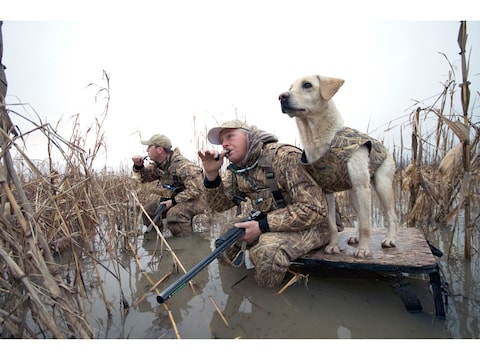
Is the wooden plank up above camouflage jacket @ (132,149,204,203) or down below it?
below

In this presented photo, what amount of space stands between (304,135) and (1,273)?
2321 millimetres

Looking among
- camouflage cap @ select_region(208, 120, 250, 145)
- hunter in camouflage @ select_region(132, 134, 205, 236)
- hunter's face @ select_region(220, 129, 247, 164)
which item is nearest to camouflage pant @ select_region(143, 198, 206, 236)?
hunter in camouflage @ select_region(132, 134, 205, 236)

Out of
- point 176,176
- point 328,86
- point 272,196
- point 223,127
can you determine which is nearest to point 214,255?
point 272,196

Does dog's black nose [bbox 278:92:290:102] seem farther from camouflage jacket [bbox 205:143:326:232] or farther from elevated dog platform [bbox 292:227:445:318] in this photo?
elevated dog platform [bbox 292:227:445:318]

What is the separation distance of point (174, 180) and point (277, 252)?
3.18m

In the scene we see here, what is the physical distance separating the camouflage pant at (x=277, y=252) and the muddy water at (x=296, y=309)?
132 mm

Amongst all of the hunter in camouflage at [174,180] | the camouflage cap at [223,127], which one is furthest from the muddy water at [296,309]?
the hunter in camouflage at [174,180]

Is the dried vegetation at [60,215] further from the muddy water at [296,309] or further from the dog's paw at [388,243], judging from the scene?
the dog's paw at [388,243]

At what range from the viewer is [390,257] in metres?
2.13

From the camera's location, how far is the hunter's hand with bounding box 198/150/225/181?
8.23 feet

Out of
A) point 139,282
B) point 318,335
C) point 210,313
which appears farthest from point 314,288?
point 139,282

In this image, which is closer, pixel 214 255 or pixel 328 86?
pixel 214 255

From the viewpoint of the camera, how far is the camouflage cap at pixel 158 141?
15.6 feet

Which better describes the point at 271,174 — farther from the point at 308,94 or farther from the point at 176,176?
the point at 176,176
